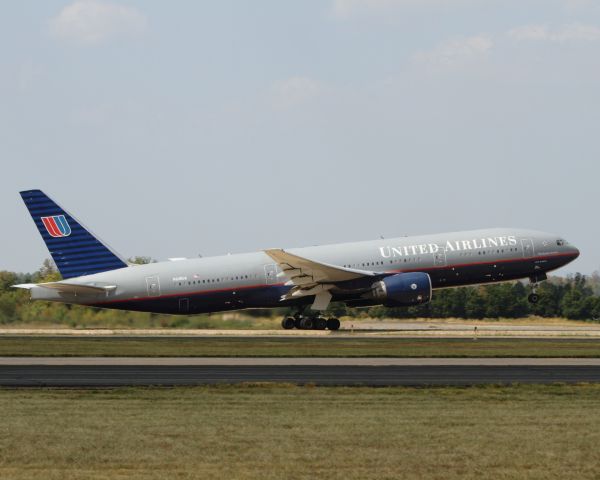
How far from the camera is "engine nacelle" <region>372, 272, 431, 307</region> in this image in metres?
53.2

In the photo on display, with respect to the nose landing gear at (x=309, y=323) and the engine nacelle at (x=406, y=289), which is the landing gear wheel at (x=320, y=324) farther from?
the engine nacelle at (x=406, y=289)

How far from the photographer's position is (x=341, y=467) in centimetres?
1415

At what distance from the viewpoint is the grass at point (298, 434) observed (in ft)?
46.0

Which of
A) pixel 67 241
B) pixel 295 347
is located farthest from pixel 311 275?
pixel 295 347

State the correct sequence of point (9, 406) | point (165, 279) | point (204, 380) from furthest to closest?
point (165, 279) < point (204, 380) < point (9, 406)

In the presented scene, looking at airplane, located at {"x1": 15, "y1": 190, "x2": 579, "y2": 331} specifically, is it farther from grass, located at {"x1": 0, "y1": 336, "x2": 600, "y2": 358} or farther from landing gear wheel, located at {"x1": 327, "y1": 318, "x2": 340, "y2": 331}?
grass, located at {"x1": 0, "y1": 336, "x2": 600, "y2": 358}

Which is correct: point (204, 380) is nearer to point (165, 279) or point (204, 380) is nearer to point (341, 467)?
point (341, 467)

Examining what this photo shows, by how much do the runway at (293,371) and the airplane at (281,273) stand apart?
774 inches

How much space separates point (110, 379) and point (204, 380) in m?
2.46

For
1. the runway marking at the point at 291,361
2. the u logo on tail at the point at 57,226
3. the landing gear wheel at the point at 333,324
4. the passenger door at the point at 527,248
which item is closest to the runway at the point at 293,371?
the runway marking at the point at 291,361

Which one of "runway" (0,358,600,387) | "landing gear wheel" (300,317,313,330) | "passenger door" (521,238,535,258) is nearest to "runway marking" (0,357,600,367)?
"runway" (0,358,600,387)

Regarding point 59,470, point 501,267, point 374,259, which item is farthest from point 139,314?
point 59,470

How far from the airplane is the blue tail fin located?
54 millimetres

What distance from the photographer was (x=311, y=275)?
54.5 meters
